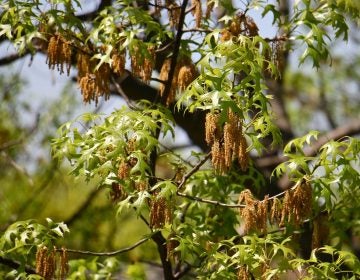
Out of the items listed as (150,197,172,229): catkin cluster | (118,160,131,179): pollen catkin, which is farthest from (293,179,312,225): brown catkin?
(118,160,131,179): pollen catkin

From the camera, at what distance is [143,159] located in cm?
520

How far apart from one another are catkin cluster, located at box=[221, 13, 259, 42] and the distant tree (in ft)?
0.04

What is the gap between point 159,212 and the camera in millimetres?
4949

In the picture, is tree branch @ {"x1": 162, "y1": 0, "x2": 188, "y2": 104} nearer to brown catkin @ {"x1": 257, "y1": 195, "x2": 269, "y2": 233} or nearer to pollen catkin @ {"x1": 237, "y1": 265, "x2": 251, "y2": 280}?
brown catkin @ {"x1": 257, "y1": 195, "x2": 269, "y2": 233}

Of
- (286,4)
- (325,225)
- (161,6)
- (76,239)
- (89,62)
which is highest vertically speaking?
(286,4)

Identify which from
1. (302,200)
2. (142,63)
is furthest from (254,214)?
(142,63)

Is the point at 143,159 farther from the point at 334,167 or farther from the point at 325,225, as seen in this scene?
the point at 325,225

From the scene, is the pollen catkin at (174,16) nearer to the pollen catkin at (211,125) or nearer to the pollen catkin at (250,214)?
the pollen catkin at (211,125)

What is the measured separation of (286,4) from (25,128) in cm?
465

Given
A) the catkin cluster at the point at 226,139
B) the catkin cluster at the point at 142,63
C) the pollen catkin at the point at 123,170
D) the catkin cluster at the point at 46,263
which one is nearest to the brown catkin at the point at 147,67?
the catkin cluster at the point at 142,63

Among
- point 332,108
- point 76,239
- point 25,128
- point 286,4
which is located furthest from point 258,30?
point 332,108

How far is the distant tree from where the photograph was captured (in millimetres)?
4914

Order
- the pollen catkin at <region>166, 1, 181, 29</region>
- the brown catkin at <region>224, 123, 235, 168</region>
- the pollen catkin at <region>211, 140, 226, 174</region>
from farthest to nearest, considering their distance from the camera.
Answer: the pollen catkin at <region>166, 1, 181, 29</region>
the pollen catkin at <region>211, 140, 226, 174</region>
the brown catkin at <region>224, 123, 235, 168</region>

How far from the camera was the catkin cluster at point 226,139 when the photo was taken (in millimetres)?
4602
